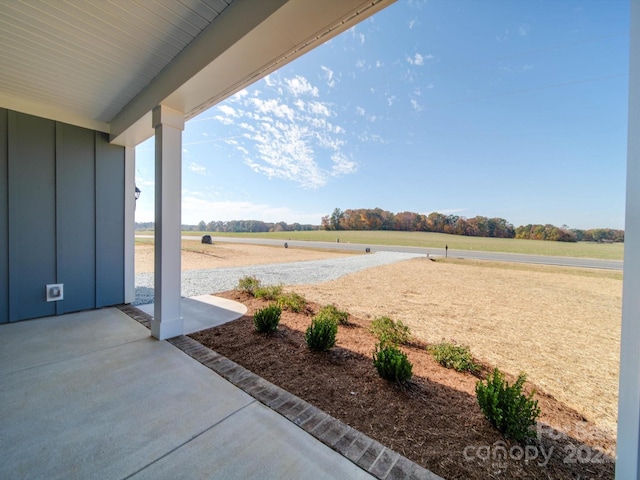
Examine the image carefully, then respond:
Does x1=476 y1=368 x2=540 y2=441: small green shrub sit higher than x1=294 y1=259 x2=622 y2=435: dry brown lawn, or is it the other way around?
x1=476 y1=368 x2=540 y2=441: small green shrub

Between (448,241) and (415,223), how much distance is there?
15.3ft

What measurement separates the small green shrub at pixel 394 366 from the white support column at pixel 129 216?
456cm

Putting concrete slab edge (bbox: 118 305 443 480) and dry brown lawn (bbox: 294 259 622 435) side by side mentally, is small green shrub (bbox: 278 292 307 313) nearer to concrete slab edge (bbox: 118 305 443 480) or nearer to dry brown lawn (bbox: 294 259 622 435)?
dry brown lawn (bbox: 294 259 622 435)

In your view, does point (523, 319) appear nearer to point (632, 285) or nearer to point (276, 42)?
point (632, 285)

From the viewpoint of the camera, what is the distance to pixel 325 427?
1.69m

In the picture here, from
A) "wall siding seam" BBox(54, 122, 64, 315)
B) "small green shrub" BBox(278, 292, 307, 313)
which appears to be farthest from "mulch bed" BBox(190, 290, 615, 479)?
"wall siding seam" BBox(54, 122, 64, 315)

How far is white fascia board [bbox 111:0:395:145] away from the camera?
163 centimetres

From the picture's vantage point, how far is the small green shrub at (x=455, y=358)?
2549 millimetres

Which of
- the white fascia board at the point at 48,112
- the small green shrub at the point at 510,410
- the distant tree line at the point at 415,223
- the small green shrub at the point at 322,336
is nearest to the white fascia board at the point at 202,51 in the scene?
the white fascia board at the point at 48,112

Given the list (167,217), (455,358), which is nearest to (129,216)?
(167,217)

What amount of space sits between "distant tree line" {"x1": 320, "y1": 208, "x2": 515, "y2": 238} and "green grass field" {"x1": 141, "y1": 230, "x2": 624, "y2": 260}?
0.84 m

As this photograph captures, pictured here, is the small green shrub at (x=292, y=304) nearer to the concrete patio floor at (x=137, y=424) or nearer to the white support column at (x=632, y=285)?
the concrete patio floor at (x=137, y=424)

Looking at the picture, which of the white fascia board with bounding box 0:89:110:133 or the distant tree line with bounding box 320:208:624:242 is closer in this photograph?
the white fascia board with bounding box 0:89:110:133

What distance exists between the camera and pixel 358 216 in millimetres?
34375
